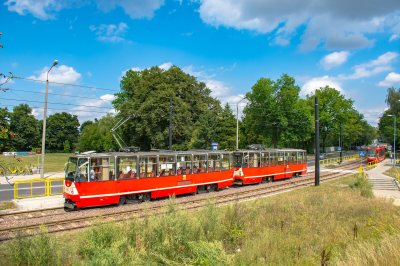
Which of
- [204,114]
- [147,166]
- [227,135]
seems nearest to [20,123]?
[147,166]

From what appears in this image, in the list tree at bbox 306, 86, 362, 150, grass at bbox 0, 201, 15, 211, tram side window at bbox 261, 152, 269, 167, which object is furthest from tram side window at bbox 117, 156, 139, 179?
tree at bbox 306, 86, 362, 150

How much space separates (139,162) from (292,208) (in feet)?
24.7

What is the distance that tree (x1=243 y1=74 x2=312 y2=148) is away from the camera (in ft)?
131

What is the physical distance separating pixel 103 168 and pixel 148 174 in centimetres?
232

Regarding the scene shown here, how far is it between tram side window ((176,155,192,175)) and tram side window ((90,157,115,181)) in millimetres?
3826

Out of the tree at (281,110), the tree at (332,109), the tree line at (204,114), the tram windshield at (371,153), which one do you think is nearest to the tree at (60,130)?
the tree line at (204,114)

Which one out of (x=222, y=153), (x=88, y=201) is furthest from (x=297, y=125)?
(x=88, y=201)

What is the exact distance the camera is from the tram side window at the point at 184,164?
1490 cm

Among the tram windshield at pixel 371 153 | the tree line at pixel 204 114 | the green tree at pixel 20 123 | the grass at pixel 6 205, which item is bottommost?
the grass at pixel 6 205

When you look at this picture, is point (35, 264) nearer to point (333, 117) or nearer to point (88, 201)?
point (88, 201)

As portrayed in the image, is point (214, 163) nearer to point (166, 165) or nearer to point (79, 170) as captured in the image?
point (166, 165)

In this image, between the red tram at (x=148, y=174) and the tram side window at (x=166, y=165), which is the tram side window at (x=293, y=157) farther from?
the tram side window at (x=166, y=165)

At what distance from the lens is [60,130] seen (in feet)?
302

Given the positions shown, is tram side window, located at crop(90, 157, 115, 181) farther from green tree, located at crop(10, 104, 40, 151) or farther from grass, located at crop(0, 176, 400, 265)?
grass, located at crop(0, 176, 400, 265)
